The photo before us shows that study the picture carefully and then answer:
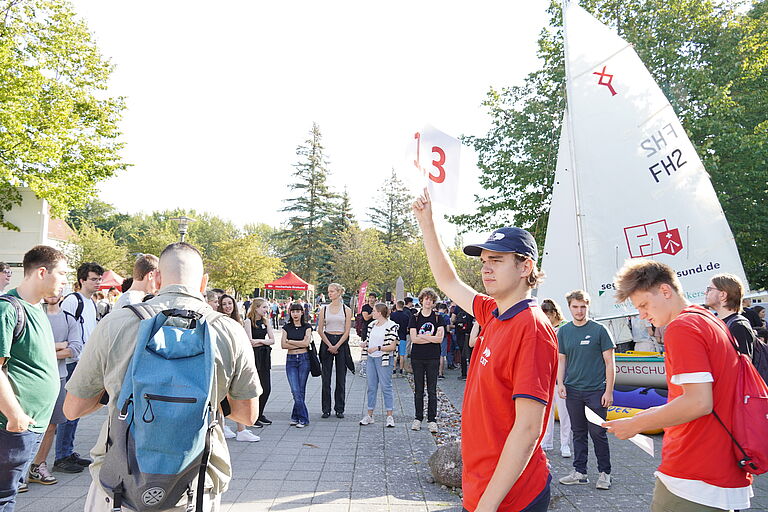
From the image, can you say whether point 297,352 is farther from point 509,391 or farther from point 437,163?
point 509,391

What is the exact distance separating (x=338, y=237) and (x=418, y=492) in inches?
2165

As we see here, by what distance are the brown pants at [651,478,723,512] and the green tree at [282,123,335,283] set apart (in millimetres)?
58775

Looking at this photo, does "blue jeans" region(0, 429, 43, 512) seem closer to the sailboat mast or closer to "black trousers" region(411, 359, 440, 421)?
"black trousers" region(411, 359, 440, 421)

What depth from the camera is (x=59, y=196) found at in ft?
66.6

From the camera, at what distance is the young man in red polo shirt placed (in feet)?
6.92

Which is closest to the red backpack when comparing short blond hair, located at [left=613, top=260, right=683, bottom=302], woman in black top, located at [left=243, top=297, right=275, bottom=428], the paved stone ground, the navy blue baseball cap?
short blond hair, located at [left=613, top=260, right=683, bottom=302]

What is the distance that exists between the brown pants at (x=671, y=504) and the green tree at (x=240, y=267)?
45773 mm

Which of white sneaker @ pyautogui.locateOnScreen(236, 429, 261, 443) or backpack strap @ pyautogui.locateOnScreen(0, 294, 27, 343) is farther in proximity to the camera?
white sneaker @ pyautogui.locateOnScreen(236, 429, 261, 443)

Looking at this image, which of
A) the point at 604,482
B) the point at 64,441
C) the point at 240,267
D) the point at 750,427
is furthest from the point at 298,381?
the point at 240,267

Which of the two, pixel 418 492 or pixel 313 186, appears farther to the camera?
pixel 313 186

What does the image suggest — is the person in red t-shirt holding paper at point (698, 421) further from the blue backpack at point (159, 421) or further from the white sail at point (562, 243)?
the white sail at point (562, 243)

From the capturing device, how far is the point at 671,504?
2639 mm

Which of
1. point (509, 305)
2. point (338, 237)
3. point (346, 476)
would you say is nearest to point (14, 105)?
point (346, 476)

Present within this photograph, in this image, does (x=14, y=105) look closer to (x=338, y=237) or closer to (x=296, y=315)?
(x=296, y=315)
